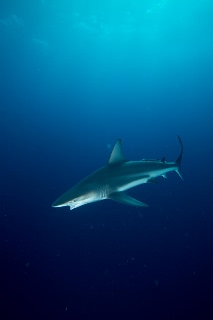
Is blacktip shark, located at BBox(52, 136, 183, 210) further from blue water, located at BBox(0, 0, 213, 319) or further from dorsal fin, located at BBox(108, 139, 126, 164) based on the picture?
blue water, located at BBox(0, 0, 213, 319)

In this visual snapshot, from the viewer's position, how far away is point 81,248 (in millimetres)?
10758

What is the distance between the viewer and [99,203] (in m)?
13.1

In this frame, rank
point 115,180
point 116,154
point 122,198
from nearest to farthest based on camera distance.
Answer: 1. point 122,198
2. point 115,180
3. point 116,154

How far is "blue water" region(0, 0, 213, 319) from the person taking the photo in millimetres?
8773

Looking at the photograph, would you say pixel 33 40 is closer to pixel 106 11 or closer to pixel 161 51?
pixel 106 11

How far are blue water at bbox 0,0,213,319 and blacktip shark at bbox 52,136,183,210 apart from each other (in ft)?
14.9

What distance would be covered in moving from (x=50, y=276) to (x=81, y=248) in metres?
1.73

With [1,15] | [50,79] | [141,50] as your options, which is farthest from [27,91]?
[1,15]

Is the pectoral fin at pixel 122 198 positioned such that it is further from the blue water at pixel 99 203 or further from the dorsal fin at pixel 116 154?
the blue water at pixel 99 203

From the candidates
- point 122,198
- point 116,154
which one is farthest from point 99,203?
point 122,198

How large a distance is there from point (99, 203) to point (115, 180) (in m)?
7.19

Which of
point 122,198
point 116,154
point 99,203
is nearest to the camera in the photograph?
point 122,198

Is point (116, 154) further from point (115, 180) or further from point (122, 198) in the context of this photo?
point (122, 198)

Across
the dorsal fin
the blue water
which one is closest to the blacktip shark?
the dorsal fin
